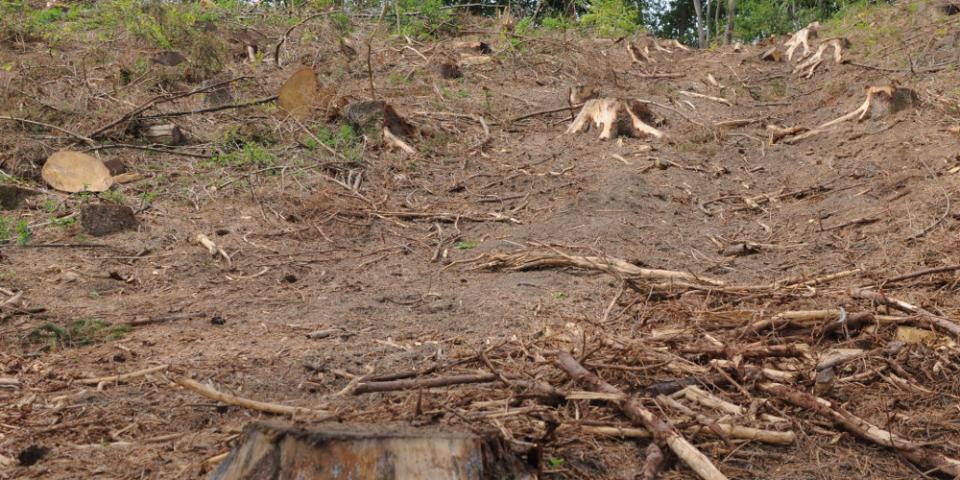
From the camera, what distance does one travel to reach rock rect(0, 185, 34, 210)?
6059mm

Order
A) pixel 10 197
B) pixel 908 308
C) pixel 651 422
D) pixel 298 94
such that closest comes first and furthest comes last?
pixel 651 422 → pixel 908 308 → pixel 10 197 → pixel 298 94

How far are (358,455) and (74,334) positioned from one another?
2538mm

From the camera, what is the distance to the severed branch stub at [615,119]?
833 centimetres

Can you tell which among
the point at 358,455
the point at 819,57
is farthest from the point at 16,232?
the point at 819,57

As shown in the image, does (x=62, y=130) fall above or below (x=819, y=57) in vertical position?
below

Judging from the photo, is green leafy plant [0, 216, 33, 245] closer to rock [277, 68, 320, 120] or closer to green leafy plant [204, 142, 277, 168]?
green leafy plant [204, 142, 277, 168]

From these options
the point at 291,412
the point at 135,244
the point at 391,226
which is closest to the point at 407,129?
the point at 391,226

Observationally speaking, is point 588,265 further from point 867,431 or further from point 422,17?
point 422,17

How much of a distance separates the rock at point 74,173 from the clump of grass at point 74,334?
2.78 meters

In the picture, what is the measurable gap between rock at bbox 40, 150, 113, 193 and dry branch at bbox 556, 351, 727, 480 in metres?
4.82

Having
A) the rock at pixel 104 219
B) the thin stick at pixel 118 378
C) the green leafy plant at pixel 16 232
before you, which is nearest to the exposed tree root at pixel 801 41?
the rock at pixel 104 219

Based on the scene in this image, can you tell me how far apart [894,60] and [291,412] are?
8.90m

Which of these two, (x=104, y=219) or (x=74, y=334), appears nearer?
(x=74, y=334)

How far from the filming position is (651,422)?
2.48m
